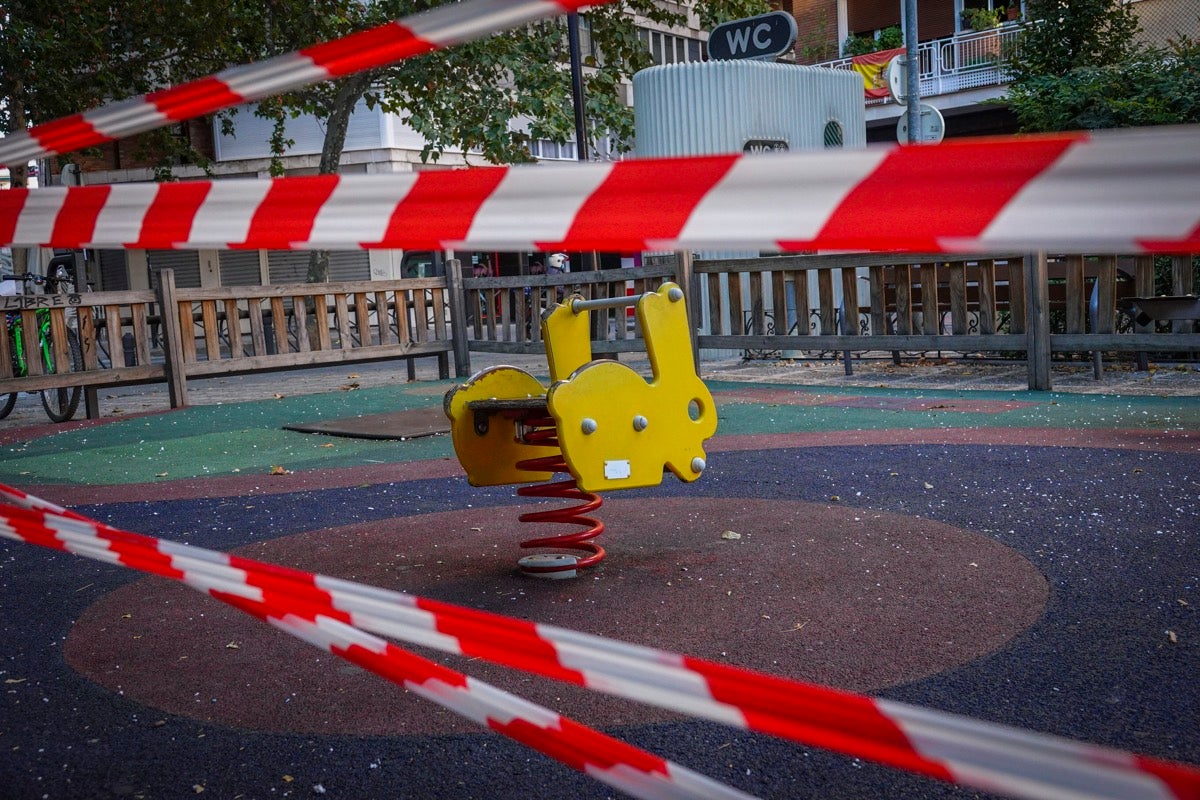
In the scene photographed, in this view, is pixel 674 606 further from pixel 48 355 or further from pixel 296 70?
pixel 48 355

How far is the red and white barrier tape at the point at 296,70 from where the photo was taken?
167 cm

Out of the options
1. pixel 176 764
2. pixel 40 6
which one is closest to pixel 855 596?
pixel 176 764

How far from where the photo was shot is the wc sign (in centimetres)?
1591

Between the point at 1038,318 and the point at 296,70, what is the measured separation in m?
9.10

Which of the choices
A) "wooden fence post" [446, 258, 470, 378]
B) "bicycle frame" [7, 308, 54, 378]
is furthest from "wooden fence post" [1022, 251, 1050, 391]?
"bicycle frame" [7, 308, 54, 378]

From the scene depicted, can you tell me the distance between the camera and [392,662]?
1855 millimetres

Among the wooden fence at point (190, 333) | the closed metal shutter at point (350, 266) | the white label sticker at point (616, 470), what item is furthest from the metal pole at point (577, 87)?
the closed metal shutter at point (350, 266)

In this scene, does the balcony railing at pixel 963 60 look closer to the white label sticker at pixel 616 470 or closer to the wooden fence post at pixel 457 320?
the wooden fence post at pixel 457 320

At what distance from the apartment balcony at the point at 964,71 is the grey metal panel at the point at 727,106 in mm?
22084

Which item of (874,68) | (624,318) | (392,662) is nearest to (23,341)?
(624,318)

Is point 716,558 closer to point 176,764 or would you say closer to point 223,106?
point 176,764

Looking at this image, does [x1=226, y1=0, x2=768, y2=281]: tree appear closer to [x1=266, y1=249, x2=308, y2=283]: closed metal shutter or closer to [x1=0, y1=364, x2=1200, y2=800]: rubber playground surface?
[x1=0, y1=364, x2=1200, y2=800]: rubber playground surface

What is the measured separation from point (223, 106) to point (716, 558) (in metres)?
3.16

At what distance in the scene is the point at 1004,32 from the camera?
36.7 m
